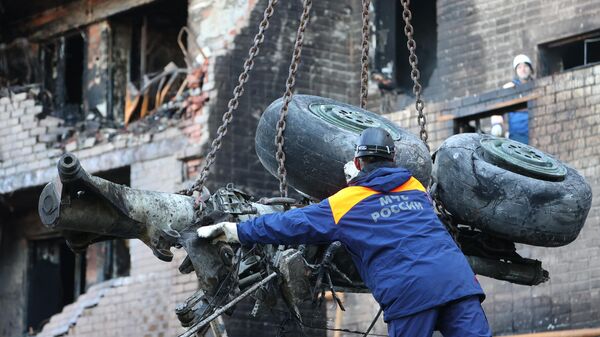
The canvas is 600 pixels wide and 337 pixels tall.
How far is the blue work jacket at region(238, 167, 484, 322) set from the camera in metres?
9.91

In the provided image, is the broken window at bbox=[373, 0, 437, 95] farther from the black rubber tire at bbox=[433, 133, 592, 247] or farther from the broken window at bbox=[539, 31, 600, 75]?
the black rubber tire at bbox=[433, 133, 592, 247]

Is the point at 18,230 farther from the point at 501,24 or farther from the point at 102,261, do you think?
the point at 501,24

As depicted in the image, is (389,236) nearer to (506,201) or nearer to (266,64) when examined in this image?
(506,201)

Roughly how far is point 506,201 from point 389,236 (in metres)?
2.24

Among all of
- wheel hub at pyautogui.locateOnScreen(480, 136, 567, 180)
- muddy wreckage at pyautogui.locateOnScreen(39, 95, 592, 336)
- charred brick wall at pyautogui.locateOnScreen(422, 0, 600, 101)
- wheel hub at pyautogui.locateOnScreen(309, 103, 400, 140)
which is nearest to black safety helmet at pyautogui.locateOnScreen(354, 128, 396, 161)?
muddy wreckage at pyautogui.locateOnScreen(39, 95, 592, 336)

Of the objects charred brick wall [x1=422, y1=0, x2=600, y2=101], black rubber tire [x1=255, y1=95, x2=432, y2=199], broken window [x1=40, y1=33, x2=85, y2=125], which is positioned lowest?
black rubber tire [x1=255, y1=95, x2=432, y2=199]

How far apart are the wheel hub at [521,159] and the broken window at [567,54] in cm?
664

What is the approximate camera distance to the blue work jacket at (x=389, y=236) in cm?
991

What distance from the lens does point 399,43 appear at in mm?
21750

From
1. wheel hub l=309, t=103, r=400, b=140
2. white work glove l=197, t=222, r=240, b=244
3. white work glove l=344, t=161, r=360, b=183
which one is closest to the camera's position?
white work glove l=197, t=222, r=240, b=244

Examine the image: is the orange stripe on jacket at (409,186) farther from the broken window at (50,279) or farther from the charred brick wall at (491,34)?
the broken window at (50,279)

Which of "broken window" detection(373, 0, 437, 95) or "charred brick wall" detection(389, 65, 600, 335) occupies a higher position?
"broken window" detection(373, 0, 437, 95)

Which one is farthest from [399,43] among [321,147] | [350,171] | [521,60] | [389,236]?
[389,236]

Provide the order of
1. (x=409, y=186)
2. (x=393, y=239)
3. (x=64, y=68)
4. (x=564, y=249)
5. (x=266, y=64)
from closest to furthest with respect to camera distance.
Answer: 1. (x=393, y=239)
2. (x=409, y=186)
3. (x=564, y=249)
4. (x=266, y=64)
5. (x=64, y=68)
